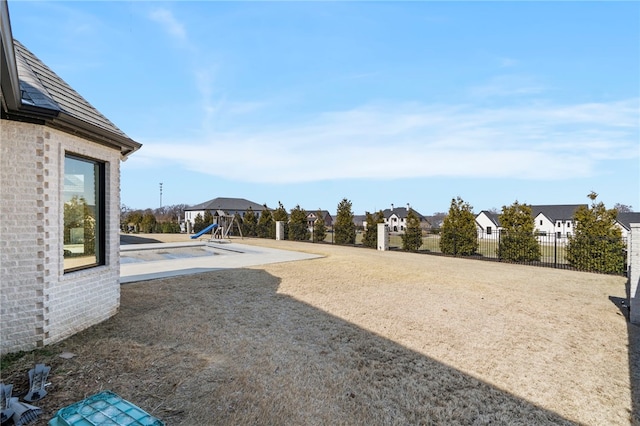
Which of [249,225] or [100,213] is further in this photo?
[249,225]

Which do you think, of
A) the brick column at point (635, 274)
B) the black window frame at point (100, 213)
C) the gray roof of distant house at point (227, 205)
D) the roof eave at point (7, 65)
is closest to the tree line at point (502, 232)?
the brick column at point (635, 274)

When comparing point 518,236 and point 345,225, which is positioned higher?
point 345,225

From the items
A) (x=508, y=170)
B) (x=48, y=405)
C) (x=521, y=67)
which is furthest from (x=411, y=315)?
(x=508, y=170)

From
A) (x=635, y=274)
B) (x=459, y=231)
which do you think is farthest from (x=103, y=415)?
(x=459, y=231)

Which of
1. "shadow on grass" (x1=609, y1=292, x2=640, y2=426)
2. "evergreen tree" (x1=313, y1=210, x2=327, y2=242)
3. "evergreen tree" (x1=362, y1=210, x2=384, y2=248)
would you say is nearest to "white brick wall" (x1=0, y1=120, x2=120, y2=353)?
"shadow on grass" (x1=609, y1=292, x2=640, y2=426)

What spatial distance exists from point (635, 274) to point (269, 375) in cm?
674

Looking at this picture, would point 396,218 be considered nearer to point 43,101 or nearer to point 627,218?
point 627,218

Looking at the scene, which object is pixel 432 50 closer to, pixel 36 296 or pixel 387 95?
pixel 387 95

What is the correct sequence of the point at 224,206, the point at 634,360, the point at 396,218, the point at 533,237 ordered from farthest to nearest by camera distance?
the point at 396,218 → the point at 224,206 → the point at 533,237 → the point at 634,360

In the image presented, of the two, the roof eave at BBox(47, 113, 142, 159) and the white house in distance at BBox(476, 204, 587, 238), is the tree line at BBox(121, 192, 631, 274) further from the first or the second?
the white house in distance at BBox(476, 204, 587, 238)

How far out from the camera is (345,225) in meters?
21.4

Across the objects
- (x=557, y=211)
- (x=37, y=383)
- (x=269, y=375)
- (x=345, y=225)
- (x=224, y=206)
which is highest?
(x=224, y=206)

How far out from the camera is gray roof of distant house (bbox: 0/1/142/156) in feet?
10.1

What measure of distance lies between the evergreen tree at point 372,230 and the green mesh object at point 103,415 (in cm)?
1761
